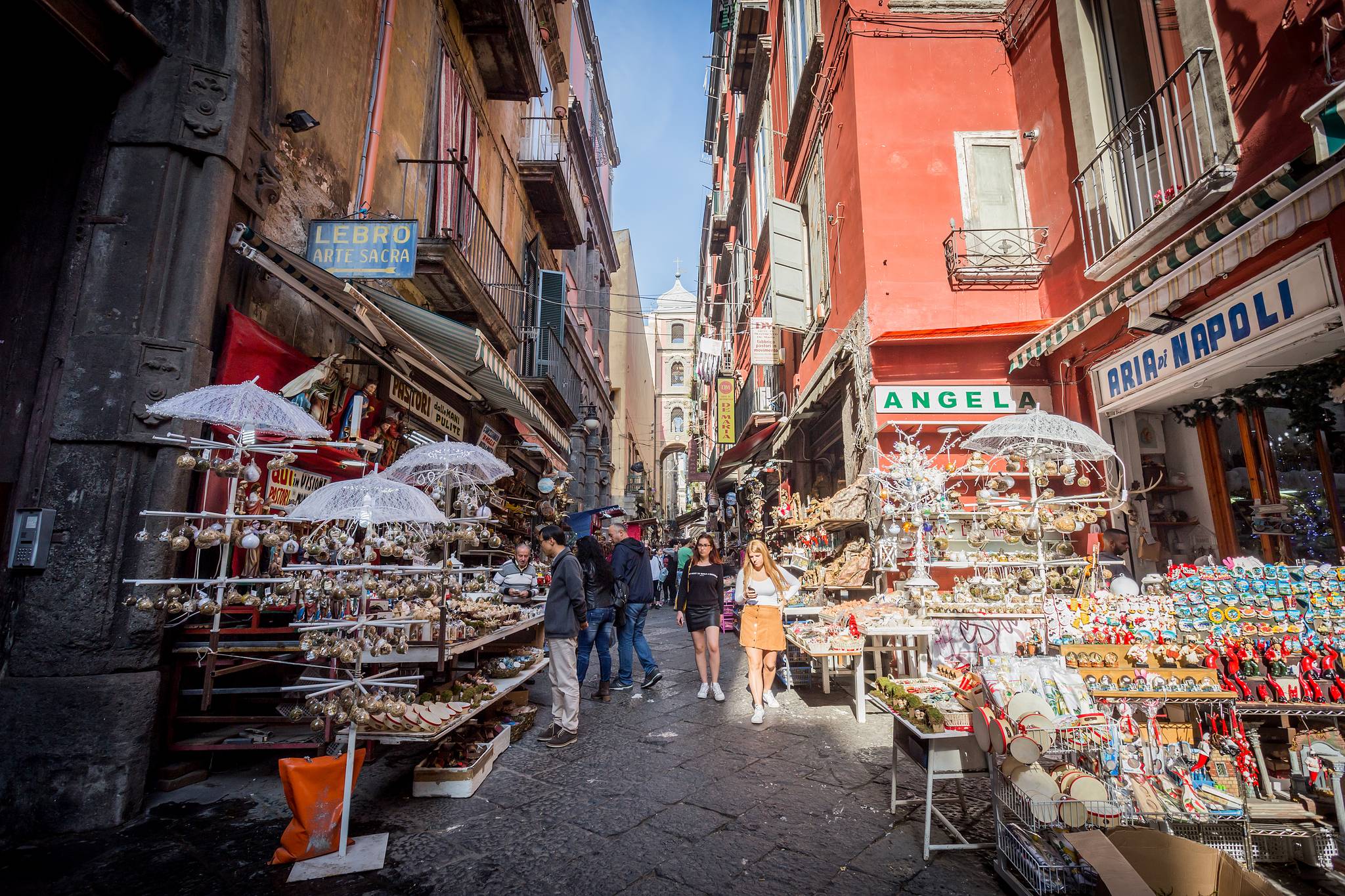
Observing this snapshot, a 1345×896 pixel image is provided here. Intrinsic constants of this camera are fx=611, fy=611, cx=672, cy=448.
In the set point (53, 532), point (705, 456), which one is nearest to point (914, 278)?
point (53, 532)

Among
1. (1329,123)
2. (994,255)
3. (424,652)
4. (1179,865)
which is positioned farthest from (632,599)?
(1329,123)

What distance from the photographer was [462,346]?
5926 millimetres

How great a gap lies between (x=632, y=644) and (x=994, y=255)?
6.38 meters

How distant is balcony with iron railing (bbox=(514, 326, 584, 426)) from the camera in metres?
11.6

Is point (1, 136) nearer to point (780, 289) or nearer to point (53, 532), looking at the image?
point (53, 532)

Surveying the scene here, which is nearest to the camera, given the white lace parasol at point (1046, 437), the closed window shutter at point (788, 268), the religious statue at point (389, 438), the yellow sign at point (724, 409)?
the white lace parasol at point (1046, 437)

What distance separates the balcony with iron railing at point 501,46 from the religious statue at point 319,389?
6667mm

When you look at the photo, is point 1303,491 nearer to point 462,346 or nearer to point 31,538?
point 462,346

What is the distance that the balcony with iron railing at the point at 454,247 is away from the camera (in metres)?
6.69

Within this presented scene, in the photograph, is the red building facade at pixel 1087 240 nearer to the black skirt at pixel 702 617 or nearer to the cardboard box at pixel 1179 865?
A: the black skirt at pixel 702 617

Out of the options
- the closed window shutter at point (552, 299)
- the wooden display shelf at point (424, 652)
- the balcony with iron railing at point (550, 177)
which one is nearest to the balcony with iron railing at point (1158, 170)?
the wooden display shelf at point (424, 652)

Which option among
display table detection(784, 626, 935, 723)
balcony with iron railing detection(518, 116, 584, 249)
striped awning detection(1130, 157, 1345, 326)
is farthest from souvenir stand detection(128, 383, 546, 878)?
balcony with iron railing detection(518, 116, 584, 249)

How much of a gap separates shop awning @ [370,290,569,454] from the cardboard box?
5.56 metres

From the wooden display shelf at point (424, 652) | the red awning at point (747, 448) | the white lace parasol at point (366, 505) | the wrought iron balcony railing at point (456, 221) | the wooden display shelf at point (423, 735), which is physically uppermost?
the wrought iron balcony railing at point (456, 221)
